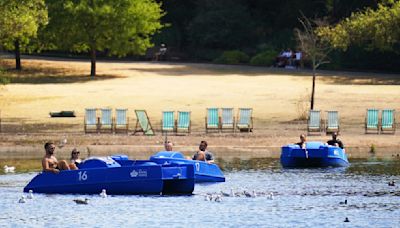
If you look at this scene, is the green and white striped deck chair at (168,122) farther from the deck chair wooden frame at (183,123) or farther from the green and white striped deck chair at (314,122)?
the green and white striped deck chair at (314,122)

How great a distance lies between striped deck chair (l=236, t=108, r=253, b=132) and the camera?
195 feet

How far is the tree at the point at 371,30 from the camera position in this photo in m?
75.3

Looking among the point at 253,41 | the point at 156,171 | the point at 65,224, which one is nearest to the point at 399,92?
the point at 253,41

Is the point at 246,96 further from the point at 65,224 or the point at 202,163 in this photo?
the point at 65,224

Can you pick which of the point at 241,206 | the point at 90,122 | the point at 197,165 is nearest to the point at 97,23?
the point at 90,122

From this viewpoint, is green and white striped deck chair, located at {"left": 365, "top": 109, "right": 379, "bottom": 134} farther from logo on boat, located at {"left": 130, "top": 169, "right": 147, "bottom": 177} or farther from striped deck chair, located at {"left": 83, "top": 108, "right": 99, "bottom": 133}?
logo on boat, located at {"left": 130, "top": 169, "right": 147, "bottom": 177}

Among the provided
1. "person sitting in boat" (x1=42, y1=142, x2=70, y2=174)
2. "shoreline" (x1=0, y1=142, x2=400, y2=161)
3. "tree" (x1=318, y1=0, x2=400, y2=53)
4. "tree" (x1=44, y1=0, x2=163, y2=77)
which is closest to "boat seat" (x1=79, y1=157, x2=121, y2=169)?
"person sitting in boat" (x1=42, y1=142, x2=70, y2=174)

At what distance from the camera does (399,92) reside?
7325 centimetres

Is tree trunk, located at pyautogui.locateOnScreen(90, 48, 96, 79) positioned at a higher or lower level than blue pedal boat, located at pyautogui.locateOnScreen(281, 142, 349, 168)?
higher

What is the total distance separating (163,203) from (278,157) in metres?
16.5

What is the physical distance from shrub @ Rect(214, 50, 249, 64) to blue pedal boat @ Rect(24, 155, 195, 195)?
2173 inches

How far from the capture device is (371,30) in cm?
7575

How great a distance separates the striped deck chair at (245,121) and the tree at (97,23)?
23776mm

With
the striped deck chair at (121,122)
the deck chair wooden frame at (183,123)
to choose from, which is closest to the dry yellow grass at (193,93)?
the deck chair wooden frame at (183,123)
